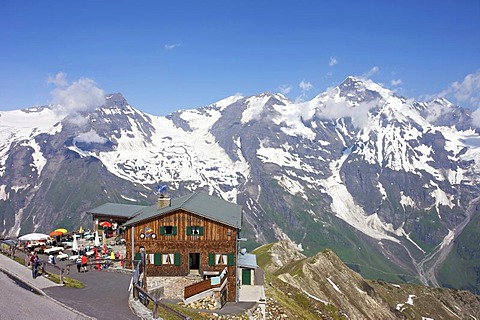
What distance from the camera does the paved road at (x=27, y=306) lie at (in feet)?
100

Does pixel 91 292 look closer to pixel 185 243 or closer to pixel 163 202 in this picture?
pixel 185 243

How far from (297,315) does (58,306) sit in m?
38.6

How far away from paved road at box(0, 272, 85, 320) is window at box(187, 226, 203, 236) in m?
22.6

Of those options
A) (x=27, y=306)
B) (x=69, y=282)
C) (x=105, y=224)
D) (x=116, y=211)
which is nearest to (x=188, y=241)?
(x=69, y=282)

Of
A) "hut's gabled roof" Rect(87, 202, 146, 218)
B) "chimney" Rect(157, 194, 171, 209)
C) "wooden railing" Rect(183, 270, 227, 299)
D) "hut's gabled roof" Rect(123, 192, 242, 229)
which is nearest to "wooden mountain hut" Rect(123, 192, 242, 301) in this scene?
"hut's gabled roof" Rect(123, 192, 242, 229)

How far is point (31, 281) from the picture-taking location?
41188mm

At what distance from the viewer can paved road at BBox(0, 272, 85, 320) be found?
30.5 m

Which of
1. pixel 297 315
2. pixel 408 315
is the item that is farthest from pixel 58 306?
pixel 408 315

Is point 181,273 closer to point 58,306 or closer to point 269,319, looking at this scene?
point 269,319

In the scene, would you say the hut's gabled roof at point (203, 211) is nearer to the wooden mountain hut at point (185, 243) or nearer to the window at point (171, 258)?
the wooden mountain hut at point (185, 243)

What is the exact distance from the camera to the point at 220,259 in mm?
56375

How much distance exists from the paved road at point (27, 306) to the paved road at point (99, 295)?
5.02ft

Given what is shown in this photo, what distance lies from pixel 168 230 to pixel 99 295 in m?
16.8

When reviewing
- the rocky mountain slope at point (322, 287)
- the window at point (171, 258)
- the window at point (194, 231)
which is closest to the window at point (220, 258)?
the window at point (194, 231)
